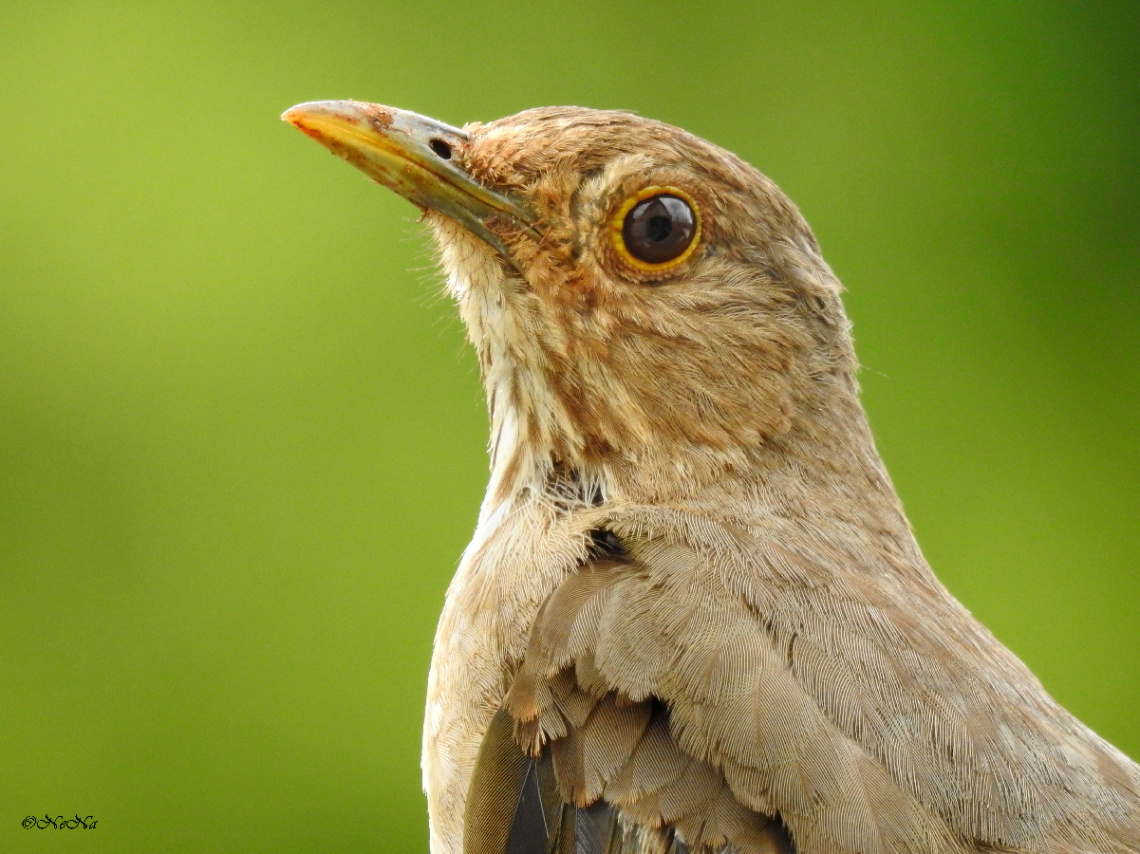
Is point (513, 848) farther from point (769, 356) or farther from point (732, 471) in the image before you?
point (769, 356)

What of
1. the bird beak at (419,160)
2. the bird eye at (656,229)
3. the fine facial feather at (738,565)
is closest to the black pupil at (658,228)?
the bird eye at (656,229)

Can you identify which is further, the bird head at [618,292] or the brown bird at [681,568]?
the bird head at [618,292]

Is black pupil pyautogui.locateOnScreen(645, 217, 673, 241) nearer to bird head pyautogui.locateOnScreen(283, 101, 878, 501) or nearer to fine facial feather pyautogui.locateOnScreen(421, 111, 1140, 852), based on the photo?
bird head pyautogui.locateOnScreen(283, 101, 878, 501)

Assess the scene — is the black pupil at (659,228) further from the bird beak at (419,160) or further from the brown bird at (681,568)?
the bird beak at (419,160)

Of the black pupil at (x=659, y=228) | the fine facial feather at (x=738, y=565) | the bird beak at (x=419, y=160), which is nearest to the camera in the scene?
the fine facial feather at (x=738, y=565)

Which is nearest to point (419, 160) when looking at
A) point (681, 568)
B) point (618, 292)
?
point (618, 292)

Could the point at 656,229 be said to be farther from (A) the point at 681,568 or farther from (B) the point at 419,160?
(A) the point at 681,568

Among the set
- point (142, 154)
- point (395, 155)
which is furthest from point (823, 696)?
point (142, 154)
